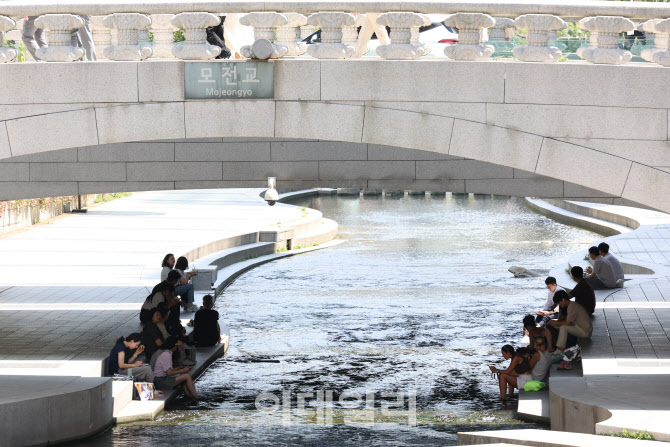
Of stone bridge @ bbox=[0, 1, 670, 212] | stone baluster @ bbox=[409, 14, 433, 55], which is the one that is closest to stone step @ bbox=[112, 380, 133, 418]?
stone bridge @ bbox=[0, 1, 670, 212]

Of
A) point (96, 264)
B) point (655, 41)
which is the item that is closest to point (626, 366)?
point (655, 41)

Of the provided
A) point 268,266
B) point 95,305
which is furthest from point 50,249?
point 95,305

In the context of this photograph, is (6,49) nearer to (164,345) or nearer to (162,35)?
(162,35)

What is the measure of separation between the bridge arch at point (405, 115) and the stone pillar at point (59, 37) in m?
0.12

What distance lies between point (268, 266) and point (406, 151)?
1165cm

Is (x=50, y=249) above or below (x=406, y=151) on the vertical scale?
below

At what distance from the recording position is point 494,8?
10836 millimetres

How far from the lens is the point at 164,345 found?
14250 mm

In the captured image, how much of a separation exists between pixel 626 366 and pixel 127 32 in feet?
24.5

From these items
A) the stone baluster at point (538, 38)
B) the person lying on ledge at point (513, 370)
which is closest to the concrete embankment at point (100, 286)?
the person lying on ledge at point (513, 370)

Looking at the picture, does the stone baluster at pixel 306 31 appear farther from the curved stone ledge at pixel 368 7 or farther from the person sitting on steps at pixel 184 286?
the person sitting on steps at pixel 184 286

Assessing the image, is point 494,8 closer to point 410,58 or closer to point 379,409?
point 410,58

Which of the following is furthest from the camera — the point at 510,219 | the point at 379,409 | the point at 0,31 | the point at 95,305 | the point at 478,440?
the point at 510,219

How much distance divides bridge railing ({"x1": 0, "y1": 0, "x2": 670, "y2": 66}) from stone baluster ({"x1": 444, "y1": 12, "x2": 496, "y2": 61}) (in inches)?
0.4
